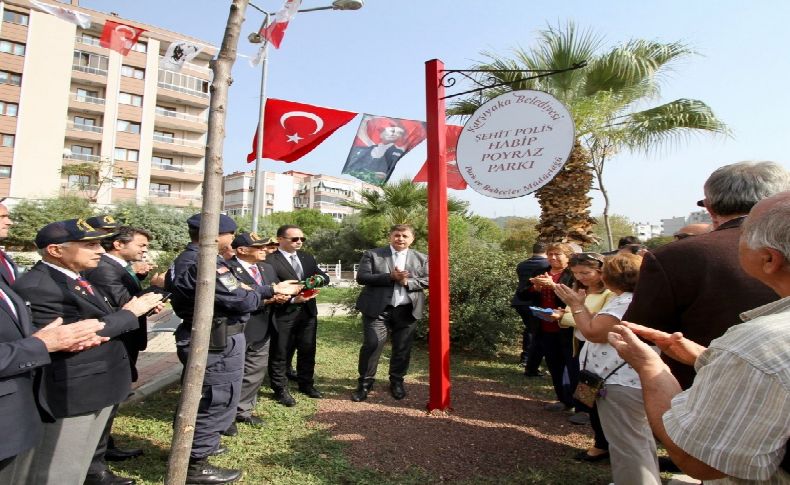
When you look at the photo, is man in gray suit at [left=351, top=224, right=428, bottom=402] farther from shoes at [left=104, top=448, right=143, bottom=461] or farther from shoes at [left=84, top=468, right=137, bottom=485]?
shoes at [left=84, top=468, right=137, bottom=485]

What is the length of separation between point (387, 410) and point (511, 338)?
3.28 metres

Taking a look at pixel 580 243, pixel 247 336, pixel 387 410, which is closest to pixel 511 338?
pixel 580 243

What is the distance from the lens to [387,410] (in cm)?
463

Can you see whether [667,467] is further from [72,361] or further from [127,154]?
[127,154]

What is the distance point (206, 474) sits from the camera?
3.10m

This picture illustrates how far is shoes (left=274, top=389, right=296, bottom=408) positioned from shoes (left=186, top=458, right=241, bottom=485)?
1.57 meters

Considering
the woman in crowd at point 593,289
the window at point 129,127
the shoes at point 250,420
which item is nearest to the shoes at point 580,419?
the woman in crowd at point 593,289

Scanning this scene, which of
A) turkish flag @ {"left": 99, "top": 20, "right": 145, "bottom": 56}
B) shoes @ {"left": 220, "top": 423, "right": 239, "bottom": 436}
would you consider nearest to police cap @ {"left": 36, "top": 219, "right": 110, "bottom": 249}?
shoes @ {"left": 220, "top": 423, "right": 239, "bottom": 436}

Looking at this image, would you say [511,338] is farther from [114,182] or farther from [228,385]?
[114,182]

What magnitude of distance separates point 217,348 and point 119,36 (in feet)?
16.7

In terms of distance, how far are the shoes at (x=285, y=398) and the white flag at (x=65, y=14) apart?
4.94m

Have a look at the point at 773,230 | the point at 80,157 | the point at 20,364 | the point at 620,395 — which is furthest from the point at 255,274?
the point at 80,157

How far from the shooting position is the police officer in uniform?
3.15 meters

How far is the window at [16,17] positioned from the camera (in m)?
32.6
